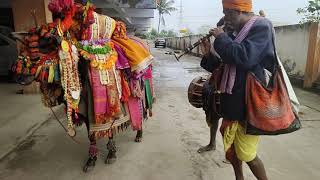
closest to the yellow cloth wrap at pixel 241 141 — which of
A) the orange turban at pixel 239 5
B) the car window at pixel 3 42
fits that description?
the orange turban at pixel 239 5

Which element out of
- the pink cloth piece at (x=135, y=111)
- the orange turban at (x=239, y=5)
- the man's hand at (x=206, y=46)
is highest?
the orange turban at (x=239, y=5)

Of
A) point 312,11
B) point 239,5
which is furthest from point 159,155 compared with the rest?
point 312,11

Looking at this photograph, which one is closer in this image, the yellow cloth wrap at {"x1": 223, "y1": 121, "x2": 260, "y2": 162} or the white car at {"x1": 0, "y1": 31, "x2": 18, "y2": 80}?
the yellow cloth wrap at {"x1": 223, "y1": 121, "x2": 260, "y2": 162}

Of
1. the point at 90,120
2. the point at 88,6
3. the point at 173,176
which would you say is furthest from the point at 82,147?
the point at 88,6

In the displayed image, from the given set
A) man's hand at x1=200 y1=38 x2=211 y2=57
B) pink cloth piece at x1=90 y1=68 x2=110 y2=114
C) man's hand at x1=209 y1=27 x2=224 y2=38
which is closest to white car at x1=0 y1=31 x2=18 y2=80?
pink cloth piece at x1=90 y1=68 x2=110 y2=114

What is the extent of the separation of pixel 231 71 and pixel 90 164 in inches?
78.6

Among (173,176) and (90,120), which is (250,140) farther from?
(90,120)

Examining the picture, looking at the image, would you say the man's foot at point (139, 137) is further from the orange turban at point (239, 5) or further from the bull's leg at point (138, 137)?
→ the orange turban at point (239, 5)

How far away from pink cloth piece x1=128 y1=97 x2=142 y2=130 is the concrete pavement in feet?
1.35

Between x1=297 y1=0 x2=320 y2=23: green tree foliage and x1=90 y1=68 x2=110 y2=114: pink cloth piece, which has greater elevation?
x1=297 y1=0 x2=320 y2=23: green tree foliage

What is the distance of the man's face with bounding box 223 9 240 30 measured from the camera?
2.47 m

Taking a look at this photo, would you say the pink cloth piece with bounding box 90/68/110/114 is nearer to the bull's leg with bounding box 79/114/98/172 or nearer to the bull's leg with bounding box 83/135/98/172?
the bull's leg with bounding box 79/114/98/172

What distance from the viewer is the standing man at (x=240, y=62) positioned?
7.66 feet

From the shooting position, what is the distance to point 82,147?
426cm
